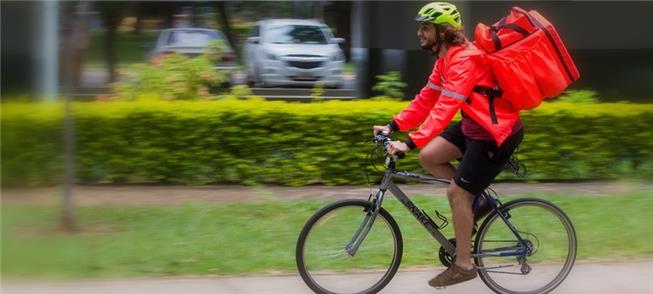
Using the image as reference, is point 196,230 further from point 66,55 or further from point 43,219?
point 66,55

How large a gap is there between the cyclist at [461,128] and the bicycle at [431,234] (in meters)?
0.13

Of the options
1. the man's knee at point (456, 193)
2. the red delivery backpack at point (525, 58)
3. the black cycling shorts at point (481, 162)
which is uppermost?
the red delivery backpack at point (525, 58)

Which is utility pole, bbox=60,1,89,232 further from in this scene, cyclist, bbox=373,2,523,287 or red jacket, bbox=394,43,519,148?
red jacket, bbox=394,43,519,148

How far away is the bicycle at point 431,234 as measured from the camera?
4.39m

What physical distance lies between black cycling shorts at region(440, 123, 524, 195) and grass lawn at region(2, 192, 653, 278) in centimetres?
79

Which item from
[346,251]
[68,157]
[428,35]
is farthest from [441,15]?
[68,157]

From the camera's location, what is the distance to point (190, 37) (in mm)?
15391

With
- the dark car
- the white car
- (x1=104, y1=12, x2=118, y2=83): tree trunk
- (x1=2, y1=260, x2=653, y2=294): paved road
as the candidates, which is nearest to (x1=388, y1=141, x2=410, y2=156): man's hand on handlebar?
(x1=2, y1=260, x2=653, y2=294): paved road

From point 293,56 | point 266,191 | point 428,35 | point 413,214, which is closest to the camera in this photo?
point 428,35

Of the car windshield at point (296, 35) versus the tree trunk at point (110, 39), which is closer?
the tree trunk at point (110, 39)

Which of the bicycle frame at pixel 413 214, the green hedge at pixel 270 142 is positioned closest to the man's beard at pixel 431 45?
the bicycle frame at pixel 413 214

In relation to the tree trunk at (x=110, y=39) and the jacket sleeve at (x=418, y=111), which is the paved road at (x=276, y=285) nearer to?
the jacket sleeve at (x=418, y=111)

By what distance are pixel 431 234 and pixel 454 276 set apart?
12.2 inches

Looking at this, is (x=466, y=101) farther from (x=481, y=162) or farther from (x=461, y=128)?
(x=481, y=162)
